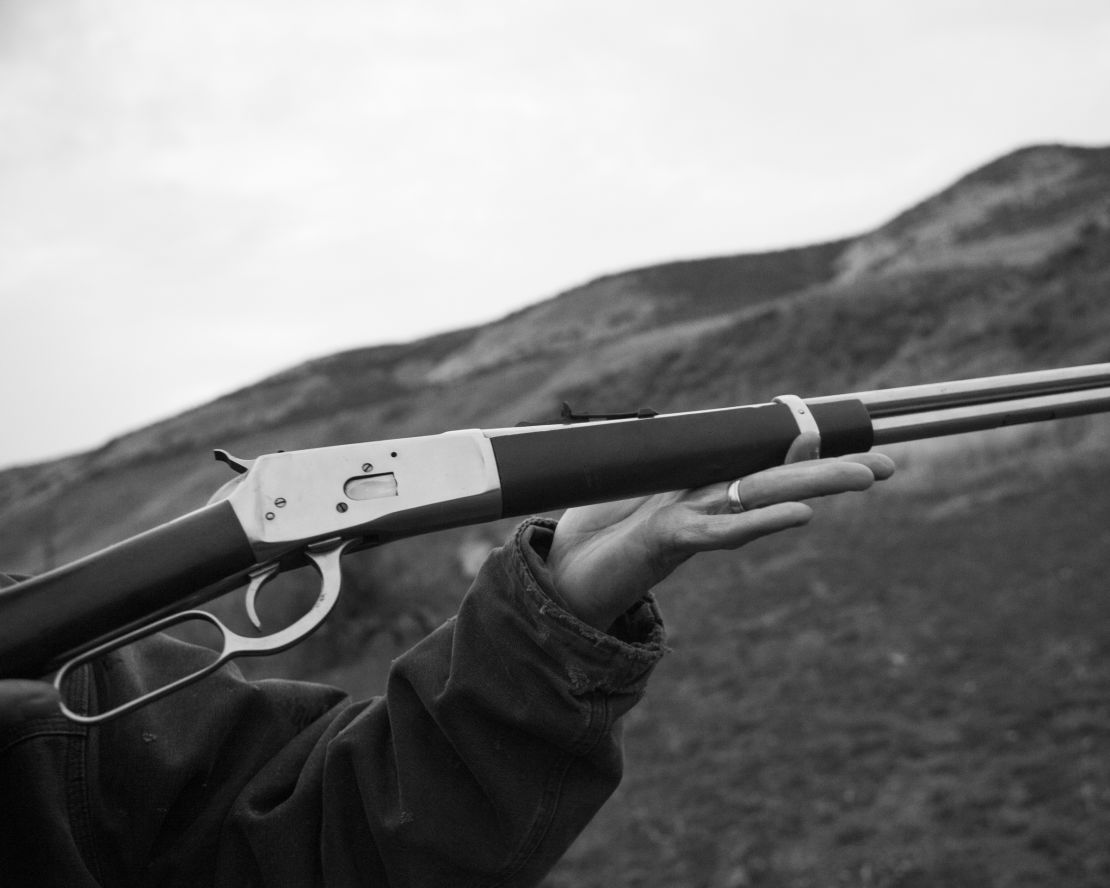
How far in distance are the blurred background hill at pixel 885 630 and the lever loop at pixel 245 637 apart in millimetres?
2813

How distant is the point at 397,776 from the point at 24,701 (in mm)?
766

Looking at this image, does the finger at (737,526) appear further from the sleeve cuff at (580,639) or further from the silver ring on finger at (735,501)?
the sleeve cuff at (580,639)

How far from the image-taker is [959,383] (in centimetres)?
247

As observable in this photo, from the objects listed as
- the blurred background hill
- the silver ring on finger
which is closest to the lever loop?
the silver ring on finger

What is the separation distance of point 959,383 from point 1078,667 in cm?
619

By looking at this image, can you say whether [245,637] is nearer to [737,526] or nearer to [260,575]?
[260,575]

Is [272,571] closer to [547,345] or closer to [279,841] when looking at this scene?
[279,841]

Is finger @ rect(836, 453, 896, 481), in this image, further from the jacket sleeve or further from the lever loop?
the lever loop

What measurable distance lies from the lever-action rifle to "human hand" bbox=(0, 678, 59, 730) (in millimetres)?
127

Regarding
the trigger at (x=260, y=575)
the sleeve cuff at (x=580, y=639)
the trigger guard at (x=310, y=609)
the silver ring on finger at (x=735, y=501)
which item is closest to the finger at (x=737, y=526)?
the silver ring on finger at (x=735, y=501)

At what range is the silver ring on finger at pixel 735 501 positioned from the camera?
2.13 metres

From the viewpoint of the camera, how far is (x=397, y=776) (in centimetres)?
210

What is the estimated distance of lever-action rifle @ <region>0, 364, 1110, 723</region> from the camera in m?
1.92

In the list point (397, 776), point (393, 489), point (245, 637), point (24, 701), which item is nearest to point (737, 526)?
point (393, 489)
